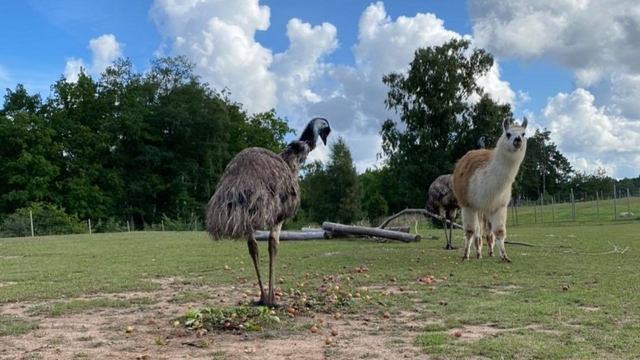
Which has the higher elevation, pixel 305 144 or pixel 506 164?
pixel 305 144

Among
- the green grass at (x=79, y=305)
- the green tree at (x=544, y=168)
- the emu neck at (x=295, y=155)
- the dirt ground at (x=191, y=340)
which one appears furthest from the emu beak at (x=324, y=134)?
the green tree at (x=544, y=168)

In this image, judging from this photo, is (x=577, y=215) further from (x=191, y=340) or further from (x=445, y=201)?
(x=191, y=340)

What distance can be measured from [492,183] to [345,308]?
5.22 m

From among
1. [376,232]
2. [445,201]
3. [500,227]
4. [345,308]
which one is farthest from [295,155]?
[376,232]

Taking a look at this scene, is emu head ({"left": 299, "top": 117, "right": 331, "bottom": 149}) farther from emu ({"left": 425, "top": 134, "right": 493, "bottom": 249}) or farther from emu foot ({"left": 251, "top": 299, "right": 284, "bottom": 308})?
emu ({"left": 425, "top": 134, "right": 493, "bottom": 249})

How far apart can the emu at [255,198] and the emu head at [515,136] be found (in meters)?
5.10

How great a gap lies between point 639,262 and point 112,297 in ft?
29.9

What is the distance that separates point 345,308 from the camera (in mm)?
6312

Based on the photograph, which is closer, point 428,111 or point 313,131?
point 313,131

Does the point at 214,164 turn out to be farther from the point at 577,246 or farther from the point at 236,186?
the point at 236,186

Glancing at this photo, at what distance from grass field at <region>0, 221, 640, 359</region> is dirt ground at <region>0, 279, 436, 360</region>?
0.01 meters

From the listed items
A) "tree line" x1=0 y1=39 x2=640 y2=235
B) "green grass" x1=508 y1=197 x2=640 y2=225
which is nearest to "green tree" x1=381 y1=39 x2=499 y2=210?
"tree line" x1=0 y1=39 x2=640 y2=235

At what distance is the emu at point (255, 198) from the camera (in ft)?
17.9

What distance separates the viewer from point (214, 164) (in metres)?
49.5
